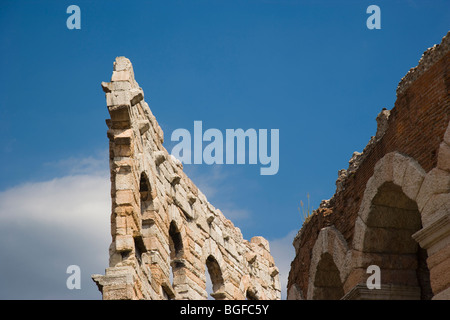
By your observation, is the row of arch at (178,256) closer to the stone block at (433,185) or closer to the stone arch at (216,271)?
the stone arch at (216,271)

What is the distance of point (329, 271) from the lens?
11.4 m

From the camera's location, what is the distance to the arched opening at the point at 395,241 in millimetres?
9211

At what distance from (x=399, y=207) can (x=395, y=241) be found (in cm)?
47

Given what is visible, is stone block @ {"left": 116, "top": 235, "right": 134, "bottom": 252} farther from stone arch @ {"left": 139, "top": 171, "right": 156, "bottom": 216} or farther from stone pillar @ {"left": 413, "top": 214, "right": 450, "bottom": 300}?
stone pillar @ {"left": 413, "top": 214, "right": 450, "bottom": 300}

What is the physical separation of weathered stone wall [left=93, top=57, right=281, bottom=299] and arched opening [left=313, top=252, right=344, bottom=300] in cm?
260

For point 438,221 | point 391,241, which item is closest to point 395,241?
point 391,241

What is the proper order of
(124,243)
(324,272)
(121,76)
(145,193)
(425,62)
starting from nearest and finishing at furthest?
(425,62)
(124,243)
(324,272)
(121,76)
(145,193)

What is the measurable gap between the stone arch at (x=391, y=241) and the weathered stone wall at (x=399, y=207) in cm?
1

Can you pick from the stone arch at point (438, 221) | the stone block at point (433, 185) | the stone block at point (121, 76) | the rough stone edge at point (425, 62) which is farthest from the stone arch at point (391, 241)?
the stone block at point (121, 76)

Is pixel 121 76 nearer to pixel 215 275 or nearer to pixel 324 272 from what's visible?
pixel 324 272

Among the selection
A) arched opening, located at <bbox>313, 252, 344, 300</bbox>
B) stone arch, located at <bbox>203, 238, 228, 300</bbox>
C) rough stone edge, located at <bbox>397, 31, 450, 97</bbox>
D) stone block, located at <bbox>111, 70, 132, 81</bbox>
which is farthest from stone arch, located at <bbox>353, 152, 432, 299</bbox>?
stone arch, located at <bbox>203, 238, 228, 300</bbox>

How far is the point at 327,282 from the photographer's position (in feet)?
37.5

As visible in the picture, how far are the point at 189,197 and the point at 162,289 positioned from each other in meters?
3.09

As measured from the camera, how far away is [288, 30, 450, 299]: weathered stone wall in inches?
300
